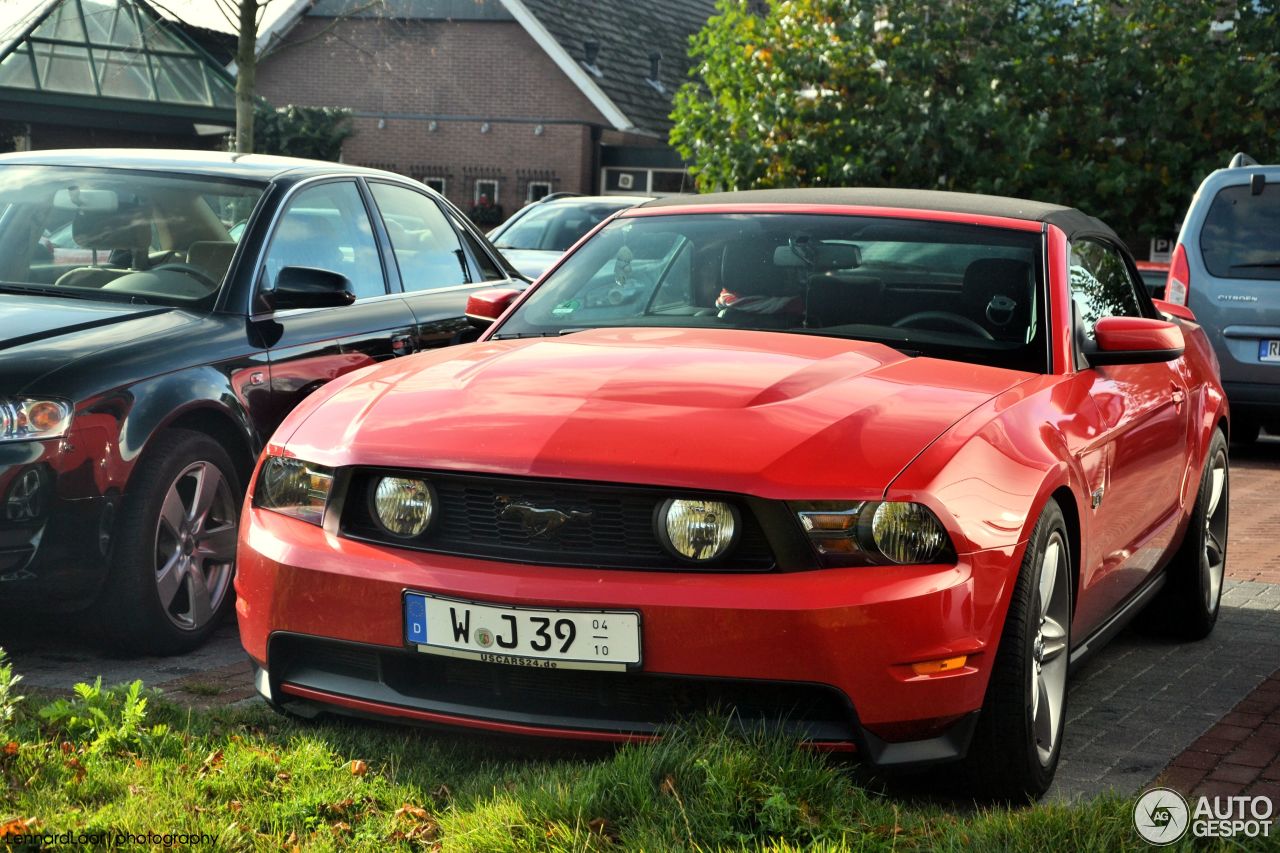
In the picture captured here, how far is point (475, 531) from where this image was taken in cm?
372

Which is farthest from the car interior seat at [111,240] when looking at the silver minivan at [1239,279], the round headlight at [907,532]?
the silver minivan at [1239,279]

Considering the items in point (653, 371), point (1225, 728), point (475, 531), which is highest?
Result: point (653, 371)

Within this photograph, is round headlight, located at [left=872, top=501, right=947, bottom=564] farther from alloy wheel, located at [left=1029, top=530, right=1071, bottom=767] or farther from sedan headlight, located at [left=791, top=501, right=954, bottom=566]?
alloy wheel, located at [left=1029, top=530, right=1071, bottom=767]

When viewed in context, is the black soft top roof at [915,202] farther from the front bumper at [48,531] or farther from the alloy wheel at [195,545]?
the front bumper at [48,531]

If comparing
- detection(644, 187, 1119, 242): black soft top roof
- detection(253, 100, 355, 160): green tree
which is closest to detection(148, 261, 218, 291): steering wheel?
detection(644, 187, 1119, 242): black soft top roof

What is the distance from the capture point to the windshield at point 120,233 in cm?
601

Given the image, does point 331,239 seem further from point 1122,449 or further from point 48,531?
point 1122,449

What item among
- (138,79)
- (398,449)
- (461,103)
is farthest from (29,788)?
(461,103)

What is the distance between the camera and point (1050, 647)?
415cm

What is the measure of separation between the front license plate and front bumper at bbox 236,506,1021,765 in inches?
1.0

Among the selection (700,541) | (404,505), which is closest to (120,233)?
(404,505)

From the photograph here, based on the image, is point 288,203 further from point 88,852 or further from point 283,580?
point 88,852

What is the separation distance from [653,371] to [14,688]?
84.5 inches

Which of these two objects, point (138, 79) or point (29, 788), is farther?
point (138, 79)
